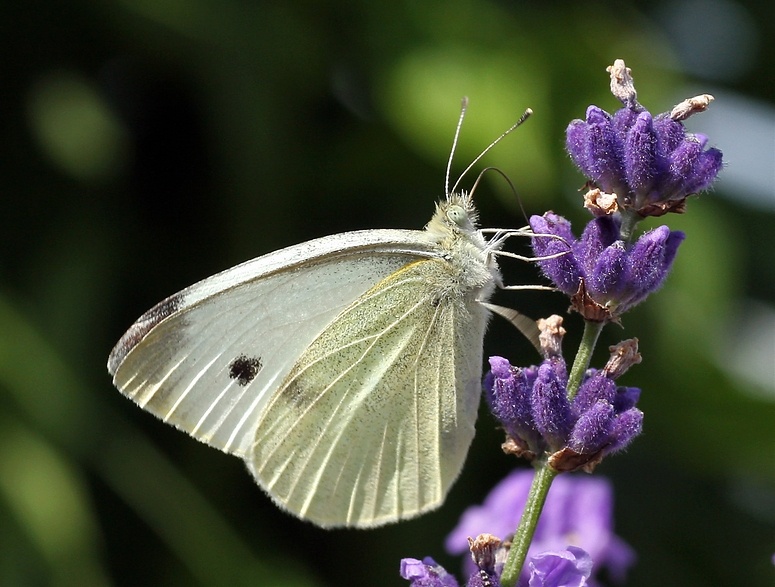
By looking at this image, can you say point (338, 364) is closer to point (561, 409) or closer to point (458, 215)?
point (458, 215)

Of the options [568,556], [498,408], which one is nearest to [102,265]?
[498,408]

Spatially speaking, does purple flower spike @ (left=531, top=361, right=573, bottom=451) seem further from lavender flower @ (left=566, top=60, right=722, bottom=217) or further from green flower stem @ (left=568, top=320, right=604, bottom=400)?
lavender flower @ (left=566, top=60, right=722, bottom=217)

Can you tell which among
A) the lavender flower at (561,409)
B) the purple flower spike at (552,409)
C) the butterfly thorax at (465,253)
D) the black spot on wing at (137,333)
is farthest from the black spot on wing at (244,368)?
the purple flower spike at (552,409)

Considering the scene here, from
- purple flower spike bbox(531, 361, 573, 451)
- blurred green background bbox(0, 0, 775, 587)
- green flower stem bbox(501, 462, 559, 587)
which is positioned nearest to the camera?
green flower stem bbox(501, 462, 559, 587)

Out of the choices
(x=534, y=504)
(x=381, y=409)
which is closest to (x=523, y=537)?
(x=534, y=504)

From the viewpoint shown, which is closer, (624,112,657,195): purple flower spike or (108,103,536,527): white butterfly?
(624,112,657,195): purple flower spike

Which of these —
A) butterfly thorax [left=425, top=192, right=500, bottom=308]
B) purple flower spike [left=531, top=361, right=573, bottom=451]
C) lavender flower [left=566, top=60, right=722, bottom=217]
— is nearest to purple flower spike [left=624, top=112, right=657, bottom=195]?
lavender flower [left=566, top=60, right=722, bottom=217]

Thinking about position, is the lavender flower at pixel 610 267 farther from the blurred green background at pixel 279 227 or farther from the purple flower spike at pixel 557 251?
the blurred green background at pixel 279 227

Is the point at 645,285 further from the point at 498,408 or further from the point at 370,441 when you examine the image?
the point at 370,441
